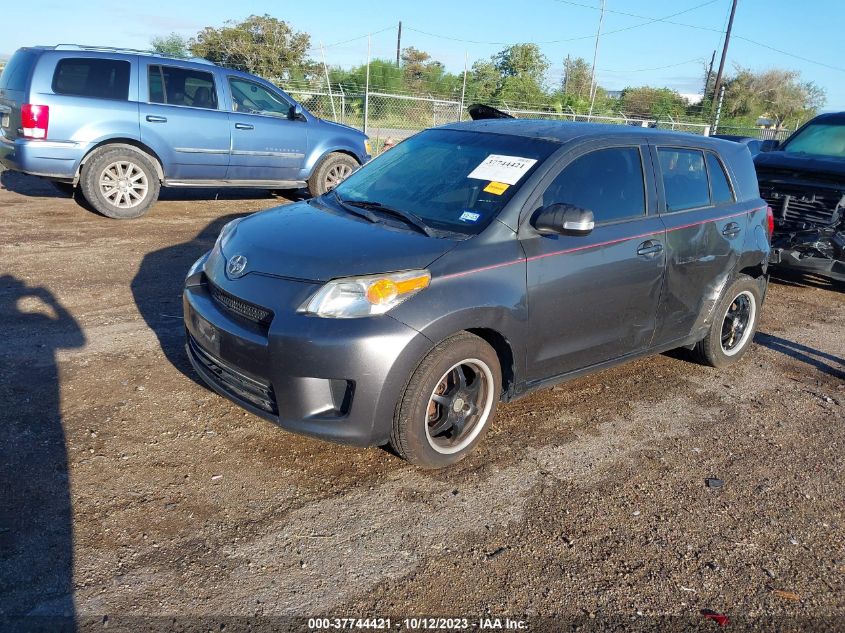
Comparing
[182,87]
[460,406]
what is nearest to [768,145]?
[182,87]

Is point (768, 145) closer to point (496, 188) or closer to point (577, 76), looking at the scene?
point (496, 188)

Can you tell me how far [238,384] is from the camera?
11.5 ft

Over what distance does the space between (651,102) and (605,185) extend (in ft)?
136

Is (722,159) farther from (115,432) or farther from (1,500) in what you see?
(1,500)

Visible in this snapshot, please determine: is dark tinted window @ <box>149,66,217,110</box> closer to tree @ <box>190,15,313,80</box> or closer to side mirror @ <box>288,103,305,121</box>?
side mirror @ <box>288,103,305,121</box>

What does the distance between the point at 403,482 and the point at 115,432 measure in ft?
5.13

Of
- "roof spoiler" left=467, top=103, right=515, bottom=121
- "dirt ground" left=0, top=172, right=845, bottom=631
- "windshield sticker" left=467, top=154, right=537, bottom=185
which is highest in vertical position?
"roof spoiler" left=467, top=103, right=515, bottom=121

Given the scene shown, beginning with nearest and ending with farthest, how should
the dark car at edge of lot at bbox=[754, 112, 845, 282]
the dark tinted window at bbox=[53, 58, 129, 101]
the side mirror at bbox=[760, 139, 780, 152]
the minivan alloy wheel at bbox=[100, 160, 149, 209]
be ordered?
the dark car at edge of lot at bbox=[754, 112, 845, 282], the dark tinted window at bbox=[53, 58, 129, 101], the minivan alloy wheel at bbox=[100, 160, 149, 209], the side mirror at bbox=[760, 139, 780, 152]

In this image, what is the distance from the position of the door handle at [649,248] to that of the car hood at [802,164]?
14.3ft

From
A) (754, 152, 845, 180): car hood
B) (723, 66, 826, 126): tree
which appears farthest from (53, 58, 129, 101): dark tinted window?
(723, 66, 826, 126): tree

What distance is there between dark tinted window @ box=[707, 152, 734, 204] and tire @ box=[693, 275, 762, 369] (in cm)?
61

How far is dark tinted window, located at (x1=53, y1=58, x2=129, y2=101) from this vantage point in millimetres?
8211

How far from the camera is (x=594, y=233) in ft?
13.2

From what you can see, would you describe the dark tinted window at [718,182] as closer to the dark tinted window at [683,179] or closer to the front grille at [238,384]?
the dark tinted window at [683,179]
